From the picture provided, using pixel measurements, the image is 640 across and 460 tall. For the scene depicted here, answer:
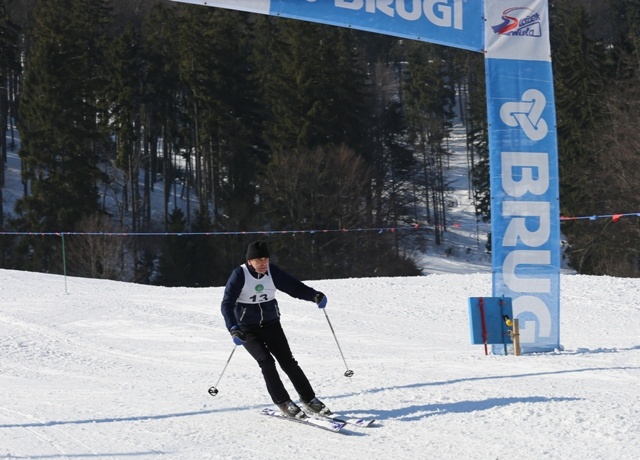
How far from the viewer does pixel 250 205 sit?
47062 millimetres

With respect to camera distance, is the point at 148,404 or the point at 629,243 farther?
the point at 629,243

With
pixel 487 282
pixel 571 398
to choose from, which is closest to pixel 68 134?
pixel 487 282

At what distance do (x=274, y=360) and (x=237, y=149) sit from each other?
42508mm

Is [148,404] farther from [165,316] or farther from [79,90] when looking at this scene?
[79,90]

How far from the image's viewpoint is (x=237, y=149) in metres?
49.8

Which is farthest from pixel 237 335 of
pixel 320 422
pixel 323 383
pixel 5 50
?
pixel 5 50

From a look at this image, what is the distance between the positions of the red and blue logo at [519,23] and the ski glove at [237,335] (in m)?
5.98

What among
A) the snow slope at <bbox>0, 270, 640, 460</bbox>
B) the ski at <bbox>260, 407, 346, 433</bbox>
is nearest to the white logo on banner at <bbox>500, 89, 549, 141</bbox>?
the snow slope at <bbox>0, 270, 640, 460</bbox>

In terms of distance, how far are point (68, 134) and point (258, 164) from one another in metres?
9.92

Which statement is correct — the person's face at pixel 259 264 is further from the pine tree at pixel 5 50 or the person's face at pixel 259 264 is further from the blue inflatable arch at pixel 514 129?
the pine tree at pixel 5 50

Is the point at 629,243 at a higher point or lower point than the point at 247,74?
lower

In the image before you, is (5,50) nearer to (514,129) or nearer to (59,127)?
(59,127)

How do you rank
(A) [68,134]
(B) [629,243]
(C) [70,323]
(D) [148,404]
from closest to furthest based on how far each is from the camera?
(D) [148,404], (C) [70,323], (B) [629,243], (A) [68,134]

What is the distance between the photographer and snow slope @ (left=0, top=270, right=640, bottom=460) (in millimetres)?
6918
